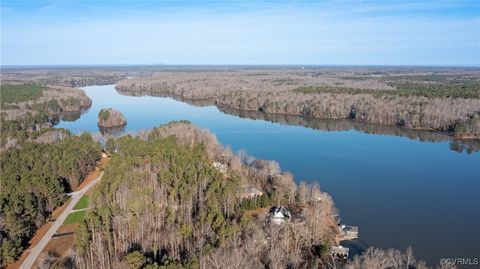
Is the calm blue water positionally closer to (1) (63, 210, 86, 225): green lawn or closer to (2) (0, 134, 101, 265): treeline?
(1) (63, 210, 86, 225): green lawn

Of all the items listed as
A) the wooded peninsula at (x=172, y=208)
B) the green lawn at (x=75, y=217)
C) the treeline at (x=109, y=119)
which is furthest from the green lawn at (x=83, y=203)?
the treeline at (x=109, y=119)

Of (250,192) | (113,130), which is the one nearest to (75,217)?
(250,192)

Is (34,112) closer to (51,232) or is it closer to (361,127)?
(51,232)

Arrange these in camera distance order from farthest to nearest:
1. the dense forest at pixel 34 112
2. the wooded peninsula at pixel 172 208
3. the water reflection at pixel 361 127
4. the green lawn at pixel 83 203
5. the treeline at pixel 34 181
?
the water reflection at pixel 361 127 < the dense forest at pixel 34 112 < the green lawn at pixel 83 203 < the treeline at pixel 34 181 < the wooded peninsula at pixel 172 208

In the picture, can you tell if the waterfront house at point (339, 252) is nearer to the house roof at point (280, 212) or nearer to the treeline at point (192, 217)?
the treeline at point (192, 217)

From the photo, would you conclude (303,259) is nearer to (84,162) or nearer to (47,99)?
(84,162)

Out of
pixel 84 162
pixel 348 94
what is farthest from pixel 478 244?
pixel 348 94

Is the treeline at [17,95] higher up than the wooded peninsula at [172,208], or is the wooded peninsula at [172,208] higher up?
the treeline at [17,95]
